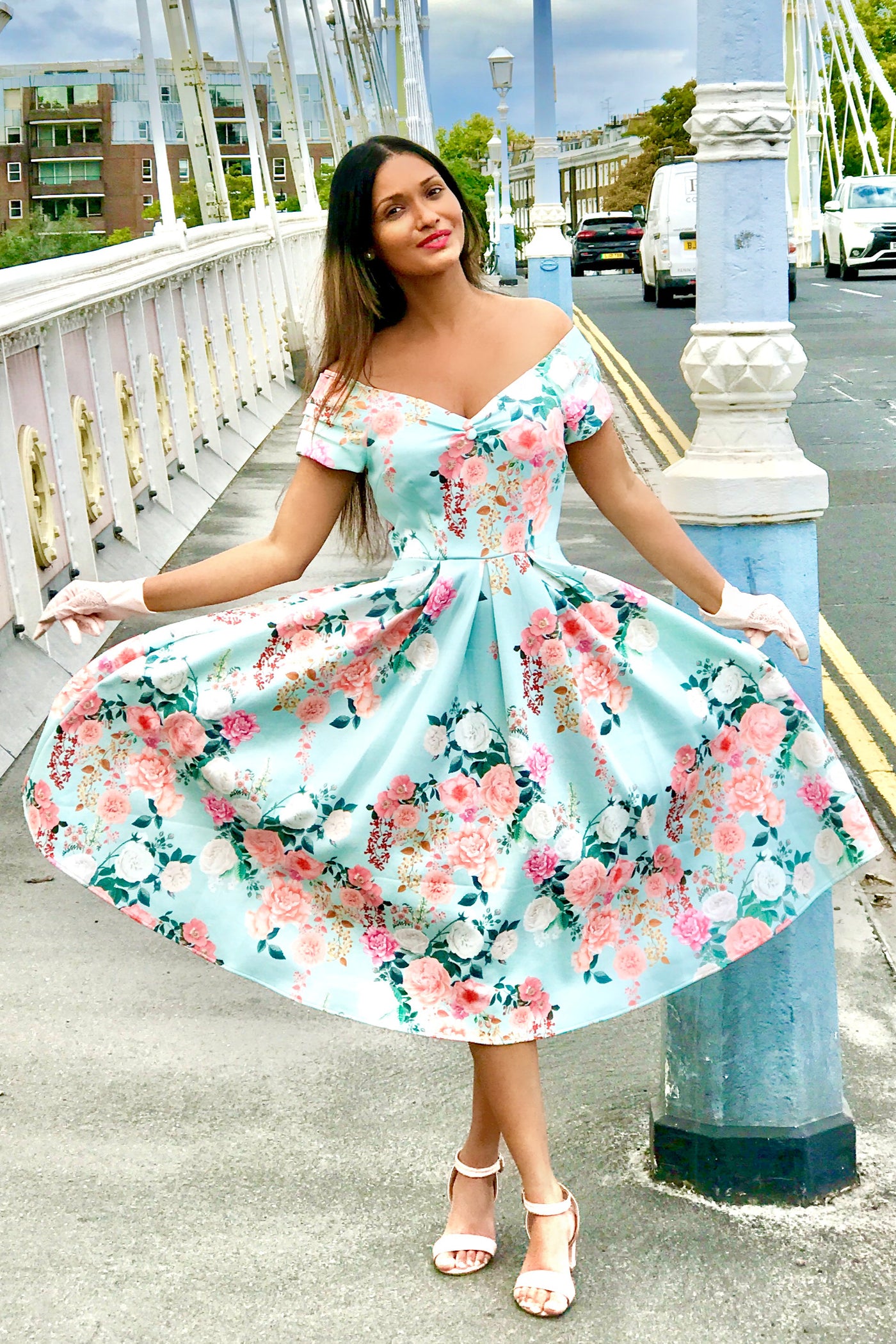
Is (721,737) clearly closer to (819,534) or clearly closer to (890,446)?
(819,534)

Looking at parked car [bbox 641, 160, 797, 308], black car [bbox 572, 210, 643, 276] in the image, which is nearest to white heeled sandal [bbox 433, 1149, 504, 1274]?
parked car [bbox 641, 160, 797, 308]

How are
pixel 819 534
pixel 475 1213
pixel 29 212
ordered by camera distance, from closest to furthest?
pixel 475 1213, pixel 29 212, pixel 819 534

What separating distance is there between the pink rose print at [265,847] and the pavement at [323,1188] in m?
0.71

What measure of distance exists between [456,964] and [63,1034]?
1493 millimetres

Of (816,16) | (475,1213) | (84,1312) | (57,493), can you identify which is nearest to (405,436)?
(475,1213)

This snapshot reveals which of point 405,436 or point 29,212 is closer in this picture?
point 405,436

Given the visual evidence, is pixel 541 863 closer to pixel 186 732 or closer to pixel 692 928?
pixel 692 928

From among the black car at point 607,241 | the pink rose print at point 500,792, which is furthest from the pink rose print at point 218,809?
the black car at point 607,241

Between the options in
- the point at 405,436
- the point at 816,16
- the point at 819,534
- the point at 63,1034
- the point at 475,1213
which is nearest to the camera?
the point at 405,436

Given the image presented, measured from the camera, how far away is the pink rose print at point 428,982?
112 inches

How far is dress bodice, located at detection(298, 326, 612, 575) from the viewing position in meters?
2.76

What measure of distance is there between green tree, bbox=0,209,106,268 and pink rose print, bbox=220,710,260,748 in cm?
502

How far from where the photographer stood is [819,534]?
10180mm

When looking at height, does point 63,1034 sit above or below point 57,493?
below
